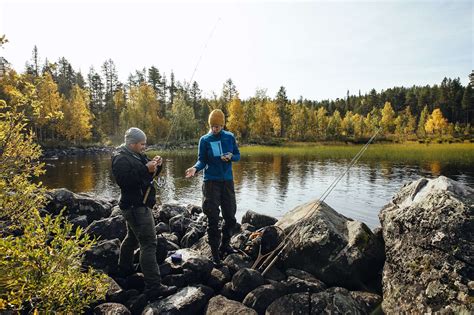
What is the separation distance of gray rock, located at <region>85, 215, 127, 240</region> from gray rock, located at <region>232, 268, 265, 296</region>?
352 cm

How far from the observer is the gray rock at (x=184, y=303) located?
506 centimetres

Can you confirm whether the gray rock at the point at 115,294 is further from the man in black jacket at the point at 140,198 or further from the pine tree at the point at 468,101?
the pine tree at the point at 468,101

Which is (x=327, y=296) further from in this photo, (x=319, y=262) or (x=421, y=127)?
(x=421, y=127)

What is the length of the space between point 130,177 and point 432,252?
5.21m

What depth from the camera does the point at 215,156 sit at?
22.2ft

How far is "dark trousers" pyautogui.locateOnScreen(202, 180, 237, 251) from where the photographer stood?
6.68 m

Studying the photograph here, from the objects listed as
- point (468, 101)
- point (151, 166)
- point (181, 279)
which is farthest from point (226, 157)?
point (468, 101)

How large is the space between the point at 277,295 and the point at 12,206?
4.41 metres

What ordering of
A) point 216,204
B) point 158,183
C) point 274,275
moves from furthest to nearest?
point 158,183 → point 216,204 → point 274,275

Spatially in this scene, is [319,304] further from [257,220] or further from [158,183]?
[158,183]

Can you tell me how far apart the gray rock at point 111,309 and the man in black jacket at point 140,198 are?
535mm

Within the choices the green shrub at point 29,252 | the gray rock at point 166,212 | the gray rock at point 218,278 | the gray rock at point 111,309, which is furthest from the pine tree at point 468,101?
the green shrub at point 29,252

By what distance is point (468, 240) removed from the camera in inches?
198

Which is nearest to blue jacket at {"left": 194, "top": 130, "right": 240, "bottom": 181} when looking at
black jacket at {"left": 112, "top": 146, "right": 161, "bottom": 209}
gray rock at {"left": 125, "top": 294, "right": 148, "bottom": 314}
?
black jacket at {"left": 112, "top": 146, "right": 161, "bottom": 209}
